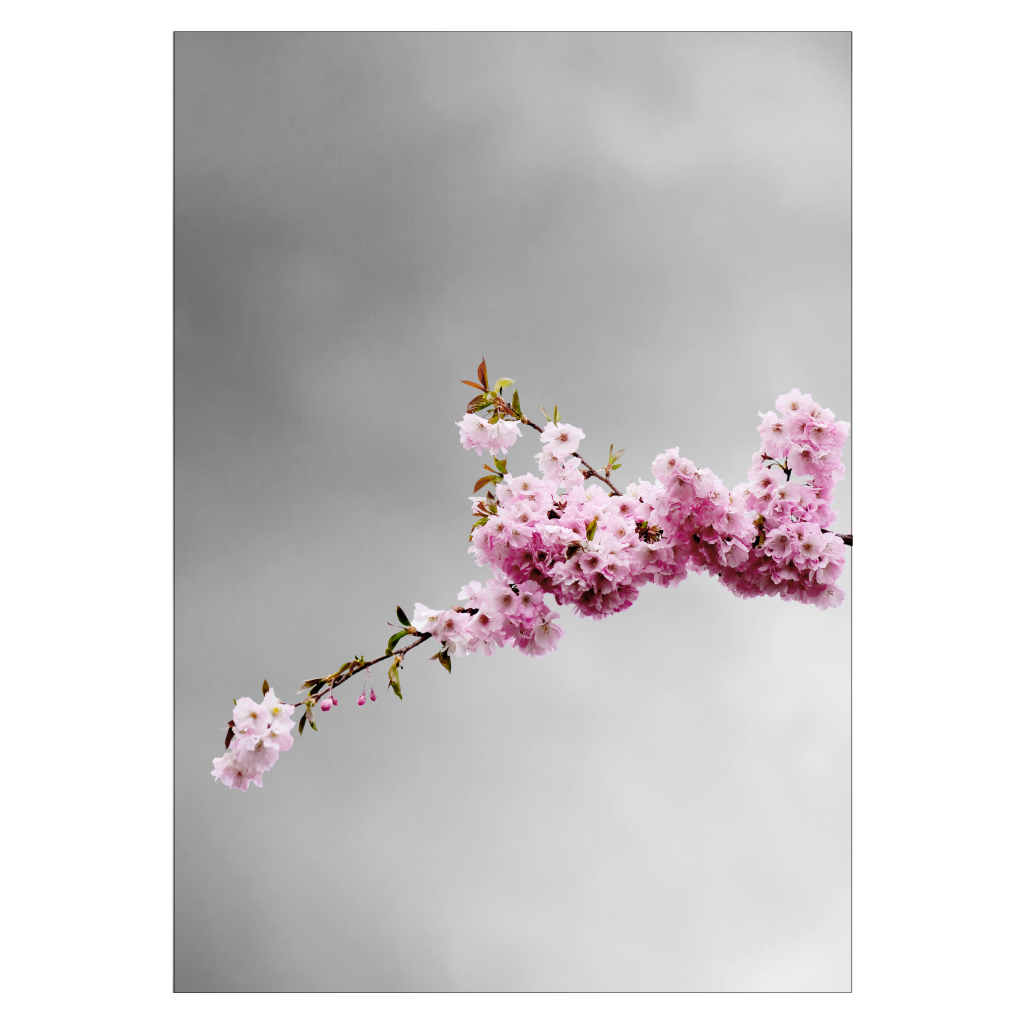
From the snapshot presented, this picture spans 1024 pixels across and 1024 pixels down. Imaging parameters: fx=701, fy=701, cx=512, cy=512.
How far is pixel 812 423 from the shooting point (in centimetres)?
171

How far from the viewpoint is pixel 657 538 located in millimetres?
1738

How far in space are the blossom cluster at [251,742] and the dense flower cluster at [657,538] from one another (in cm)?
40

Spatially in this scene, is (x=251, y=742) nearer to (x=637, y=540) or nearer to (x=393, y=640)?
(x=393, y=640)

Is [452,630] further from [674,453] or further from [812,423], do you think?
[812,423]

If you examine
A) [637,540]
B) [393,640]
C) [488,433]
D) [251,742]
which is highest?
[488,433]

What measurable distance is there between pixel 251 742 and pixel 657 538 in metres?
1.05

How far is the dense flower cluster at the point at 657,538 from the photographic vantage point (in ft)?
5.41

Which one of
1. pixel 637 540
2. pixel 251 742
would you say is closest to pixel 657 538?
pixel 637 540

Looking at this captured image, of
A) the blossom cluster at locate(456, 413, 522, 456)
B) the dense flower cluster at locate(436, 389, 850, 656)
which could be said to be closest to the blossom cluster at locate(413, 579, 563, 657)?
the dense flower cluster at locate(436, 389, 850, 656)

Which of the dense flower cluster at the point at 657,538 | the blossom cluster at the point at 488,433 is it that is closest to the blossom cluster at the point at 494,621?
the dense flower cluster at the point at 657,538

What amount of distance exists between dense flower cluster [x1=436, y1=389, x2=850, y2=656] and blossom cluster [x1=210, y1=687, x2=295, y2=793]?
0.40 meters

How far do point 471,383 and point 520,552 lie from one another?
1.57ft

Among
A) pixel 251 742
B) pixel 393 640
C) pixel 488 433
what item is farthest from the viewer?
pixel 488 433

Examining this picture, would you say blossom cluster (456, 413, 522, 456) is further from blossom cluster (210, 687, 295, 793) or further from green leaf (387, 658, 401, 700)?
blossom cluster (210, 687, 295, 793)
